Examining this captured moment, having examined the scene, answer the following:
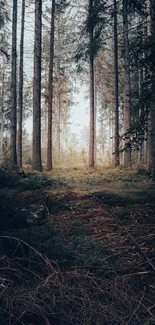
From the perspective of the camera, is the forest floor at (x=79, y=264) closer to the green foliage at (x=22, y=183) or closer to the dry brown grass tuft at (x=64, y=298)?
the dry brown grass tuft at (x=64, y=298)

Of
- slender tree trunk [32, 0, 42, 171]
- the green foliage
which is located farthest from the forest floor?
slender tree trunk [32, 0, 42, 171]

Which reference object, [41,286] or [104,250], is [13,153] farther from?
[41,286]

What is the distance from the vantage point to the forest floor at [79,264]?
3.12m

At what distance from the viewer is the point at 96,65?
2998cm

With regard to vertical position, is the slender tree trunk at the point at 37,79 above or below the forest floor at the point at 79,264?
above

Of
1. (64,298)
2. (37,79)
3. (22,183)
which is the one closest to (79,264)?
(64,298)

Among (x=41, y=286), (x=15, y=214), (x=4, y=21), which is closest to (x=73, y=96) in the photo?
(x=4, y=21)

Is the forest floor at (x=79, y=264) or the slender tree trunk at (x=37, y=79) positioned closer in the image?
the forest floor at (x=79, y=264)

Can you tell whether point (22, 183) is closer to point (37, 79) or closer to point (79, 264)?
point (79, 264)

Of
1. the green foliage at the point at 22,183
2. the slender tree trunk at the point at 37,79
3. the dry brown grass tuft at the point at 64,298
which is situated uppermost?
the slender tree trunk at the point at 37,79

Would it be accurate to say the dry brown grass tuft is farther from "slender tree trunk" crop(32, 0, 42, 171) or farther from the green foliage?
"slender tree trunk" crop(32, 0, 42, 171)

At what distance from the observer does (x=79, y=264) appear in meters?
4.42

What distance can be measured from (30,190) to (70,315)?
6017 millimetres

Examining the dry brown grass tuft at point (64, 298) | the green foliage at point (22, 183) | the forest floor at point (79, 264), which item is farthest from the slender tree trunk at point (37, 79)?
the dry brown grass tuft at point (64, 298)
